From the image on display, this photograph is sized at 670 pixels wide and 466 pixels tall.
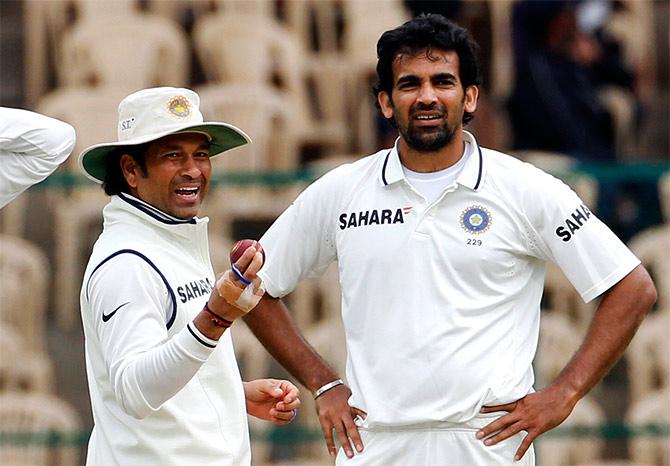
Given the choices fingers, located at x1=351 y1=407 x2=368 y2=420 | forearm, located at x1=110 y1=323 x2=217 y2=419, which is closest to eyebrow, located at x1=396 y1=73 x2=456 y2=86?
fingers, located at x1=351 y1=407 x2=368 y2=420

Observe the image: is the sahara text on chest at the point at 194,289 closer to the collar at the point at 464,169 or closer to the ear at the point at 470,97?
the collar at the point at 464,169

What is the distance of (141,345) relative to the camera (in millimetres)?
4039

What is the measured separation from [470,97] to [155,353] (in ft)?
4.03

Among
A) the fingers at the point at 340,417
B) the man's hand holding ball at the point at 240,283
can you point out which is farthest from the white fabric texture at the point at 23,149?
the fingers at the point at 340,417

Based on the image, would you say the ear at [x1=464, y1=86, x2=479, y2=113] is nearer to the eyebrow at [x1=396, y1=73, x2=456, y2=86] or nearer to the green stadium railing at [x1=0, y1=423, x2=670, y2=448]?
the eyebrow at [x1=396, y1=73, x2=456, y2=86]

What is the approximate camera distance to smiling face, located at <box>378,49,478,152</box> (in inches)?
180

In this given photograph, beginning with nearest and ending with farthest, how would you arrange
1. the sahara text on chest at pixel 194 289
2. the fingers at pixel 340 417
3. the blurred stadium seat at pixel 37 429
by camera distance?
the sahara text on chest at pixel 194 289 → the fingers at pixel 340 417 → the blurred stadium seat at pixel 37 429

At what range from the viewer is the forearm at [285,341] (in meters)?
4.92

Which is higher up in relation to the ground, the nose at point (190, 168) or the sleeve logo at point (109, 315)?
the nose at point (190, 168)

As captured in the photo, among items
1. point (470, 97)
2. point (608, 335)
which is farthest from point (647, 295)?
point (470, 97)

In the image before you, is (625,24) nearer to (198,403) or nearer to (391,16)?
(391,16)

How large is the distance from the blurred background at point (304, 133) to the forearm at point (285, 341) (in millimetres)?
3113

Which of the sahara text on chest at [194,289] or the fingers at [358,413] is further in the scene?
the fingers at [358,413]

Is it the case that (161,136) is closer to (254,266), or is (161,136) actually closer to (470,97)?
(254,266)
